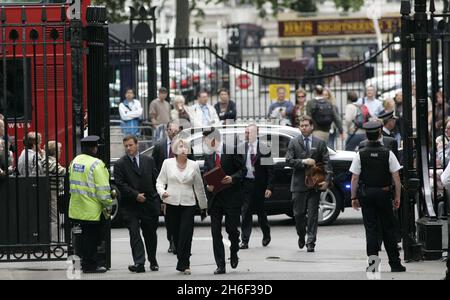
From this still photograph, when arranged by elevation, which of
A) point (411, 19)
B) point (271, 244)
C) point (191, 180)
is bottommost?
point (271, 244)

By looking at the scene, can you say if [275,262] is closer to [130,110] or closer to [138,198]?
[138,198]

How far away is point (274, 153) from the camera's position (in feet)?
Answer: 63.0

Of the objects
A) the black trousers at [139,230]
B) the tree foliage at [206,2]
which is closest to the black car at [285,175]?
the black trousers at [139,230]

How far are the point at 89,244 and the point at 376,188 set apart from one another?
11.3 feet

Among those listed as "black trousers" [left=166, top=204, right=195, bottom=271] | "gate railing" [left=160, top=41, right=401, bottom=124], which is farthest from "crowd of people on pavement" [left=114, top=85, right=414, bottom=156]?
"black trousers" [left=166, top=204, right=195, bottom=271]

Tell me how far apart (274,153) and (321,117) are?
5.38m

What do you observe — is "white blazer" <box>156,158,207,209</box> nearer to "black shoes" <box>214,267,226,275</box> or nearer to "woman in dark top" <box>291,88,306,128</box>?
"black shoes" <box>214,267,226,275</box>

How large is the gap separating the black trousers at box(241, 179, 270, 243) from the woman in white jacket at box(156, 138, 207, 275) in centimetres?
228

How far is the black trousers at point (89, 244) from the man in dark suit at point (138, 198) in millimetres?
527

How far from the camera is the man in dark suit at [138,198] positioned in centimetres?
1489

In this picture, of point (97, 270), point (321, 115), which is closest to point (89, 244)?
point (97, 270)

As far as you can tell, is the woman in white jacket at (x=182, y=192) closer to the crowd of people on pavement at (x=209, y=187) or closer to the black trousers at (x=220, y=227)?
the crowd of people on pavement at (x=209, y=187)

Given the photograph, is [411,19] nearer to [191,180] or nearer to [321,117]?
[191,180]

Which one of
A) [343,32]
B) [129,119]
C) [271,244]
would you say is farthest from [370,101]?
[343,32]
